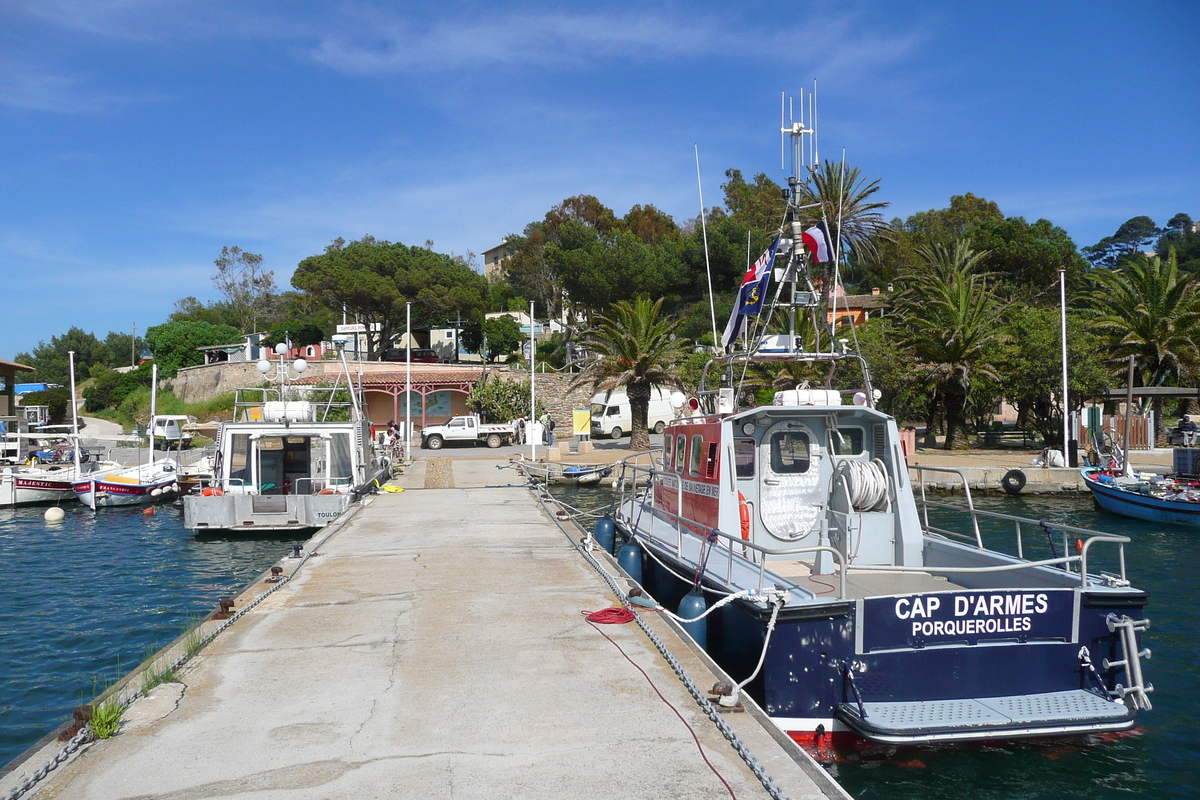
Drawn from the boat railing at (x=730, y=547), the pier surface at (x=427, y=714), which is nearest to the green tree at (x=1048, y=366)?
the boat railing at (x=730, y=547)

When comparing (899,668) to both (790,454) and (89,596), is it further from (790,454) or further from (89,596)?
(89,596)

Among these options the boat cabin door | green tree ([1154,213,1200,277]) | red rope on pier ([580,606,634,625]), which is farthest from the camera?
green tree ([1154,213,1200,277])

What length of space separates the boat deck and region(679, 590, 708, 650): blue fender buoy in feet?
2.76

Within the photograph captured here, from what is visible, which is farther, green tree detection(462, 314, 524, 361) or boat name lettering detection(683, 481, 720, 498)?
green tree detection(462, 314, 524, 361)

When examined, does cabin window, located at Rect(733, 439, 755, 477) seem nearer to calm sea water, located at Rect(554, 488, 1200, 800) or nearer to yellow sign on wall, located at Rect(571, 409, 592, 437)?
calm sea water, located at Rect(554, 488, 1200, 800)

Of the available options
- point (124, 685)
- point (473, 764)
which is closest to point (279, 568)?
point (124, 685)

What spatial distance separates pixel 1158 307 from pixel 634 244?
29446 millimetres

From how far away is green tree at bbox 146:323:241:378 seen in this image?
2266 inches

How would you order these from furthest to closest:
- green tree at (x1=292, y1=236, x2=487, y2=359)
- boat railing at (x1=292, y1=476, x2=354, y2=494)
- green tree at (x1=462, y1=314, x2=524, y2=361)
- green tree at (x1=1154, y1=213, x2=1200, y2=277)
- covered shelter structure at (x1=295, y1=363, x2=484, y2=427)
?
green tree at (x1=1154, y1=213, x2=1200, y2=277), green tree at (x1=462, y1=314, x2=524, y2=361), green tree at (x1=292, y1=236, x2=487, y2=359), covered shelter structure at (x1=295, y1=363, x2=484, y2=427), boat railing at (x1=292, y1=476, x2=354, y2=494)

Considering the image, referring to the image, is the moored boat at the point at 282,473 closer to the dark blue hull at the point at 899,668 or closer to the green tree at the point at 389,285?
the dark blue hull at the point at 899,668

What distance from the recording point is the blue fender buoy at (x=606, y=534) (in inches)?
541

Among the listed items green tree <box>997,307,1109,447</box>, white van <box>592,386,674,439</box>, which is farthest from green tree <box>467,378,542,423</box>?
green tree <box>997,307,1109,447</box>

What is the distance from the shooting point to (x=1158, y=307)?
29.3m

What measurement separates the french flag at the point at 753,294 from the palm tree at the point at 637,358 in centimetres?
1983
